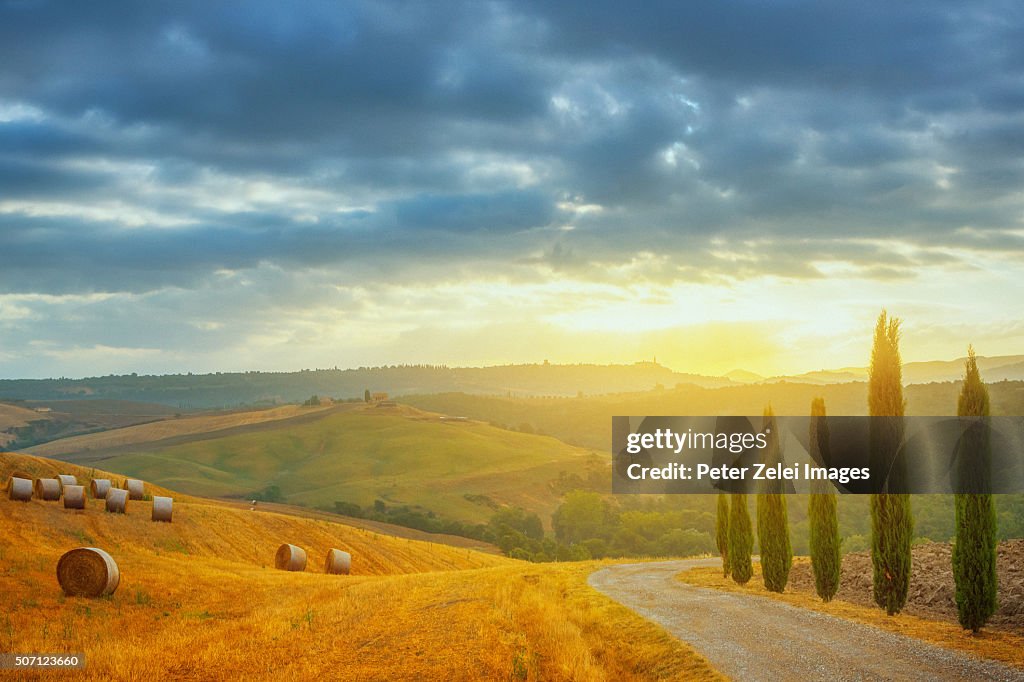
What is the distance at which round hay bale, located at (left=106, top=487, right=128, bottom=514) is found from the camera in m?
48.7

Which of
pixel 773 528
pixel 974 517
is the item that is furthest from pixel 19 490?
pixel 974 517

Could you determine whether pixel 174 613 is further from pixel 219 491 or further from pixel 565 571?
pixel 219 491

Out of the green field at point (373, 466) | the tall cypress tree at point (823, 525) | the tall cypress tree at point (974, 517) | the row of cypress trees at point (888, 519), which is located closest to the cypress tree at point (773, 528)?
the row of cypress trees at point (888, 519)

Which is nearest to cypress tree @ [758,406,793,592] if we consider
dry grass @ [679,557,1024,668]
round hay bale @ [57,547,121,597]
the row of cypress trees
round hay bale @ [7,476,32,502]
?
the row of cypress trees

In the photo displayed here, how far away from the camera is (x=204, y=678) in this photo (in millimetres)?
17750

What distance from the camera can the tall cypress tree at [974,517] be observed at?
1936cm

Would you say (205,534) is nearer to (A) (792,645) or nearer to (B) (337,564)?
(B) (337,564)

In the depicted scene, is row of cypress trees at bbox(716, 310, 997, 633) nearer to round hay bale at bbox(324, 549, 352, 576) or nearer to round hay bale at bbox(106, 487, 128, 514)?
round hay bale at bbox(324, 549, 352, 576)

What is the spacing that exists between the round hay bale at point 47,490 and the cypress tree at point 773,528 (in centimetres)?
4126

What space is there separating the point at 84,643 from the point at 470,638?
11.8 m

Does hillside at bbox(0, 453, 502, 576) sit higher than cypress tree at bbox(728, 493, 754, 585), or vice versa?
cypress tree at bbox(728, 493, 754, 585)

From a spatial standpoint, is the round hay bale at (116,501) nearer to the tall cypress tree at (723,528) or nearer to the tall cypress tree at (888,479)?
the tall cypress tree at (723,528)

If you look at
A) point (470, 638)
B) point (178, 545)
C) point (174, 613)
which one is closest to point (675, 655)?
point (470, 638)

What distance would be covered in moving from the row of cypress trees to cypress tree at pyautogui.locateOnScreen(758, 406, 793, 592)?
0.12 ft
